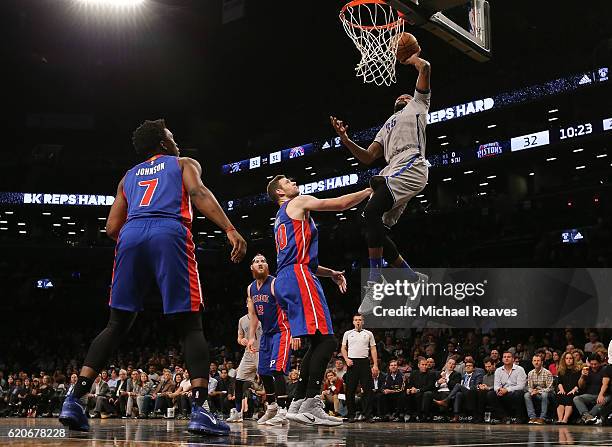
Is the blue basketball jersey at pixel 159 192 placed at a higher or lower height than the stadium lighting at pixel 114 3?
lower

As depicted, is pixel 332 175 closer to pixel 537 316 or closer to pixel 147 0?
pixel 147 0

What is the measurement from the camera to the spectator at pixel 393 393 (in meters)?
13.7

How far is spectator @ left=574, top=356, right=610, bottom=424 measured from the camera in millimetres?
11000

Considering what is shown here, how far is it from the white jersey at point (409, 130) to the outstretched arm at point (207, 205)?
230 centimetres

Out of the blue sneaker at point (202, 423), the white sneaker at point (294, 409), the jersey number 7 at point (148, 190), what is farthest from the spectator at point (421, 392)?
the jersey number 7 at point (148, 190)

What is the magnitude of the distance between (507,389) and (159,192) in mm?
9037

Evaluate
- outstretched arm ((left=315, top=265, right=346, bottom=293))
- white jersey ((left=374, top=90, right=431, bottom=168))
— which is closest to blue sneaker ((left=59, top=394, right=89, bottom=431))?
outstretched arm ((left=315, top=265, right=346, bottom=293))

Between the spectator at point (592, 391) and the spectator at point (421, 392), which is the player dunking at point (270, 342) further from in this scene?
the spectator at point (592, 391)

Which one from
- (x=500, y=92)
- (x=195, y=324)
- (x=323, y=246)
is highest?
(x=500, y=92)

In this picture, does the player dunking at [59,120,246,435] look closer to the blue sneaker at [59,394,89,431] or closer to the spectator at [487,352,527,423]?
the blue sneaker at [59,394,89,431]

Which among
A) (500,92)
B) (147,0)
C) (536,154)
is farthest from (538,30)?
(147,0)

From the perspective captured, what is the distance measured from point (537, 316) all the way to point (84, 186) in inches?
1051

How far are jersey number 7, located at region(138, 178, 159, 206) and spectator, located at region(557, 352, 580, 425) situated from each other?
343 inches

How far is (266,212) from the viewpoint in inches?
1521
